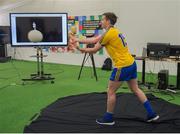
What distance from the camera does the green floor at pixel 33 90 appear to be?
390 centimetres

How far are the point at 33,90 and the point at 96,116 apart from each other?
6.54 ft

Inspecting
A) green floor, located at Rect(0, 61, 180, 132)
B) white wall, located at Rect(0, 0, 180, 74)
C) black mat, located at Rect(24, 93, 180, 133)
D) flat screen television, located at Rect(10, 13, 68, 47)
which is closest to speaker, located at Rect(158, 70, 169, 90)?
green floor, located at Rect(0, 61, 180, 132)

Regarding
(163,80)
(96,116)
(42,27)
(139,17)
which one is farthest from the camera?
(139,17)

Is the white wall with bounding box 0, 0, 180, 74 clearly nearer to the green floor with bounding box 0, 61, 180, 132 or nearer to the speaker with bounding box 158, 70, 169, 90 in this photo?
the green floor with bounding box 0, 61, 180, 132

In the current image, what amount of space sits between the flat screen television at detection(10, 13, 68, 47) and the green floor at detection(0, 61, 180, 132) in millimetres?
896

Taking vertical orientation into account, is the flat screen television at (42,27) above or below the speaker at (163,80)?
above

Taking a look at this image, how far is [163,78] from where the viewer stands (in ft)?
17.5

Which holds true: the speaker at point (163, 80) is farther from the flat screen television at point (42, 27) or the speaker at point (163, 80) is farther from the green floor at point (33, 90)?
the flat screen television at point (42, 27)

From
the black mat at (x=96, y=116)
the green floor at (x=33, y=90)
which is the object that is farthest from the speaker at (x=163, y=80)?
the black mat at (x=96, y=116)

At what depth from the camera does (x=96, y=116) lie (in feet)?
12.6

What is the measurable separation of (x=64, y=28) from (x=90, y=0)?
2.16 metres

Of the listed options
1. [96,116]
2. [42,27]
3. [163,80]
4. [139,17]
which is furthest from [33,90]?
[139,17]

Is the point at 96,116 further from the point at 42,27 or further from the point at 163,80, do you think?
the point at 42,27

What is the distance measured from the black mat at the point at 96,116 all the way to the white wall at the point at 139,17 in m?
2.58
